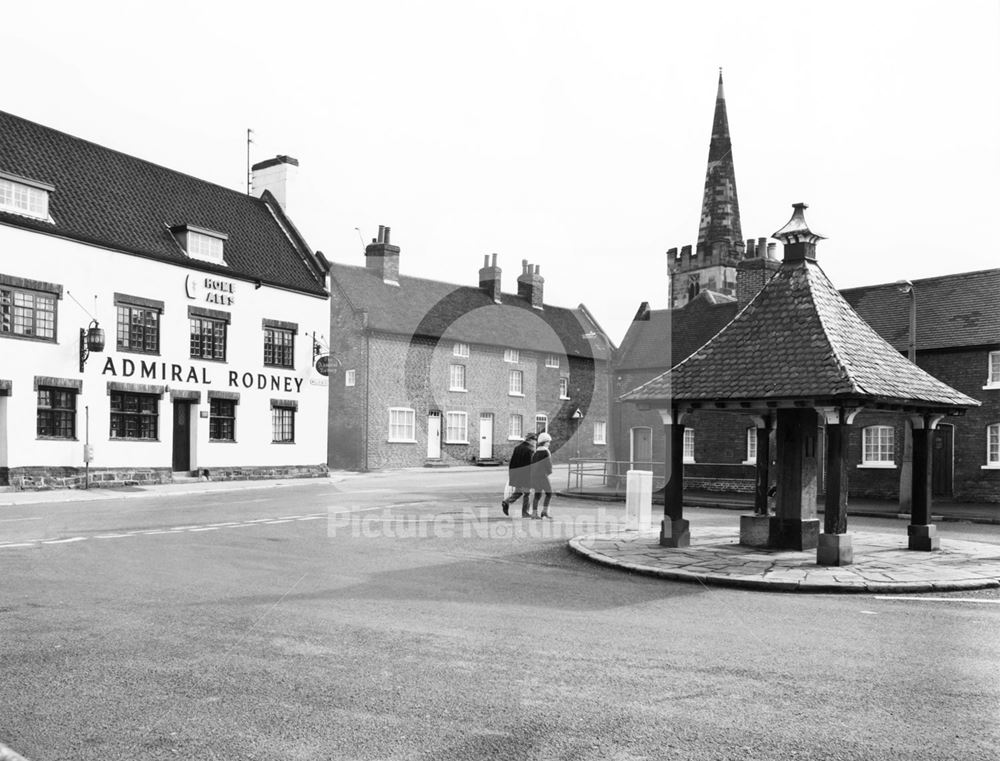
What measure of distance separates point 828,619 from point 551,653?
3.44 meters

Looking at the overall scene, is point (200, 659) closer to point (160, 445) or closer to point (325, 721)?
point (325, 721)

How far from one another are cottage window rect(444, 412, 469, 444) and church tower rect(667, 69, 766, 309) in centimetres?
3146

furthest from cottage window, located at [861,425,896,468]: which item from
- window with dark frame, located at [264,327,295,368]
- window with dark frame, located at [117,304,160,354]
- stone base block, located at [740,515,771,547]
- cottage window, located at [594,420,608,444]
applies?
cottage window, located at [594,420,608,444]

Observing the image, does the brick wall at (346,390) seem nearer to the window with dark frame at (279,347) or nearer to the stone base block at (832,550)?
the window with dark frame at (279,347)

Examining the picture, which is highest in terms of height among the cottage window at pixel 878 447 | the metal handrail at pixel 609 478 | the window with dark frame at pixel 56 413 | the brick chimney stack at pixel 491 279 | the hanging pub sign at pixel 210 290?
the brick chimney stack at pixel 491 279

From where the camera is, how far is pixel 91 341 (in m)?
25.9

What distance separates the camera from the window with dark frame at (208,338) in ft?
98.8

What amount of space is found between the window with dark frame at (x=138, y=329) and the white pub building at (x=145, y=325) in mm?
45

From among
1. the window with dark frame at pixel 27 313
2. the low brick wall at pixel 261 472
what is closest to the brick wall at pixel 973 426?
the low brick wall at pixel 261 472

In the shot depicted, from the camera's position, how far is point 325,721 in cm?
552

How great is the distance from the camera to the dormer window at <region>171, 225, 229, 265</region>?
30.2m

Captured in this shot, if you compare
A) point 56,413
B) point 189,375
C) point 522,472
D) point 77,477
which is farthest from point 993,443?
point 56,413

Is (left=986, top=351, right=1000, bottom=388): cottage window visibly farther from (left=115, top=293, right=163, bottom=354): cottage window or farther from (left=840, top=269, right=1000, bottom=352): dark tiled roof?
(left=115, top=293, right=163, bottom=354): cottage window

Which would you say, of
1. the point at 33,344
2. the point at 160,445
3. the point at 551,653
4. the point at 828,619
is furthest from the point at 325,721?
the point at 160,445
